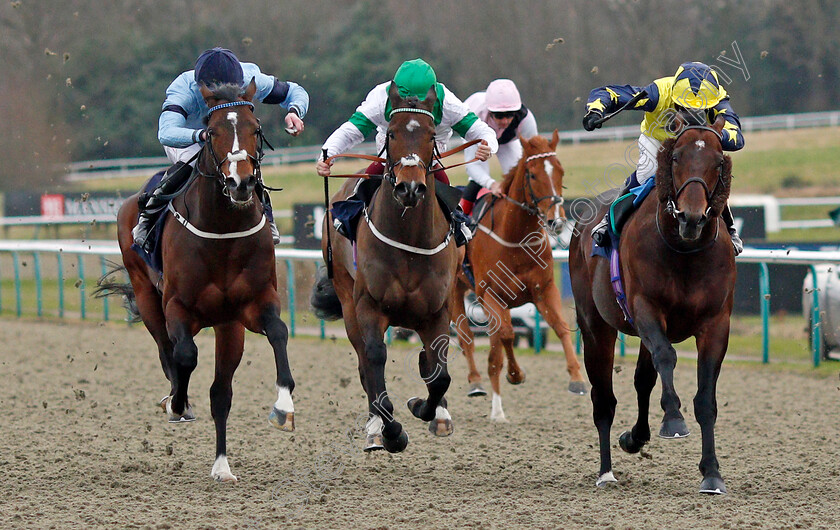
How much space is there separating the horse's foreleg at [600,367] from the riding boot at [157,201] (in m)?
2.24

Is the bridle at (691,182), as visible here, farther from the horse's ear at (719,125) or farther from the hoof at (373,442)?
the hoof at (373,442)

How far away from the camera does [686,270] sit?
5.04m

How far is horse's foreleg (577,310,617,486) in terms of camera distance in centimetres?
575

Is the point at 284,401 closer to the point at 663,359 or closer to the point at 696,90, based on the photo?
the point at 663,359

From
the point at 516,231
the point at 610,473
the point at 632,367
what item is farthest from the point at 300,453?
the point at 632,367

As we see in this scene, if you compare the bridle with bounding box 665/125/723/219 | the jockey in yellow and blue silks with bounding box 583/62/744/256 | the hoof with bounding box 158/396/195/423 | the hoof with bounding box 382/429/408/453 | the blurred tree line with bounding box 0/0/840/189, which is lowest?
the hoof with bounding box 382/429/408/453

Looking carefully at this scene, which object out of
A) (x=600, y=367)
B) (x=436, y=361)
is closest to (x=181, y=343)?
(x=436, y=361)

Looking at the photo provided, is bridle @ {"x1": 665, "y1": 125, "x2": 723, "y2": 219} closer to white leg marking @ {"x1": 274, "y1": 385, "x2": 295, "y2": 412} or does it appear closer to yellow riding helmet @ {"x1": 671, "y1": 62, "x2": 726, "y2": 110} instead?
yellow riding helmet @ {"x1": 671, "y1": 62, "x2": 726, "y2": 110}

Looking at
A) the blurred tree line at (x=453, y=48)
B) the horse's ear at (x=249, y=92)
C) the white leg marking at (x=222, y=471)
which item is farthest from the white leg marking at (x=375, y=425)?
the blurred tree line at (x=453, y=48)

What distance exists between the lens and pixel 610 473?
5.57m

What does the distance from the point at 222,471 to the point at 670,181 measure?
2.64 m

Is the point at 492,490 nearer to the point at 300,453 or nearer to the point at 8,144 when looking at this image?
the point at 300,453

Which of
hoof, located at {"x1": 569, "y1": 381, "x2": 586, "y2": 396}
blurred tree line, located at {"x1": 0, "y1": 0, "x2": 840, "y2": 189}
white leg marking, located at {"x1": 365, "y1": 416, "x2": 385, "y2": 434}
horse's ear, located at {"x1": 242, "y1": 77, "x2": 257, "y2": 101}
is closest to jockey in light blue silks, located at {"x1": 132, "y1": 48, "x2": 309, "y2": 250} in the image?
horse's ear, located at {"x1": 242, "y1": 77, "x2": 257, "y2": 101}

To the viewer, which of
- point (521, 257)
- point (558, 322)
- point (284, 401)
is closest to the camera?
point (284, 401)
